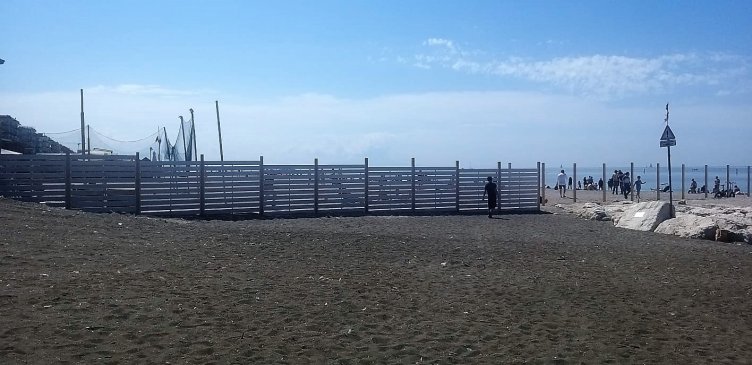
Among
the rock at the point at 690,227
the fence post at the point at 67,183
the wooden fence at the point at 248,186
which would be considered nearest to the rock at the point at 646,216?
the rock at the point at 690,227

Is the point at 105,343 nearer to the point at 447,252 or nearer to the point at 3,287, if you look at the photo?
the point at 3,287

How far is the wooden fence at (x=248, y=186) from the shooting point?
1997cm

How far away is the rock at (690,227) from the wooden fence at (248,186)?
7.43 meters

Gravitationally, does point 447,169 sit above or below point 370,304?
above

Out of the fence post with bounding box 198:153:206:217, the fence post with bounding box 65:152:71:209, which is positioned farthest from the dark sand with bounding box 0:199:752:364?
the fence post with bounding box 198:153:206:217

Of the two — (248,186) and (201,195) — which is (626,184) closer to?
(248,186)

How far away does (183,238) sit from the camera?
1419 centimetres

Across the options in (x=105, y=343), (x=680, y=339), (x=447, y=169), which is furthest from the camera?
(x=447, y=169)

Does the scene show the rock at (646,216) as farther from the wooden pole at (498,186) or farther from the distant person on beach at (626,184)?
the distant person on beach at (626,184)

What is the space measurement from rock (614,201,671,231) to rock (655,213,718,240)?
12.6 inches

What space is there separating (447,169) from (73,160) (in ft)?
39.4

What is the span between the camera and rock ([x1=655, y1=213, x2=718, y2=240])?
1877 centimetres

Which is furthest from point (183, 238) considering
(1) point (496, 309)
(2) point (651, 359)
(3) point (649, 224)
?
(3) point (649, 224)

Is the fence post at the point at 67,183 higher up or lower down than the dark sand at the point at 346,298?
higher up
